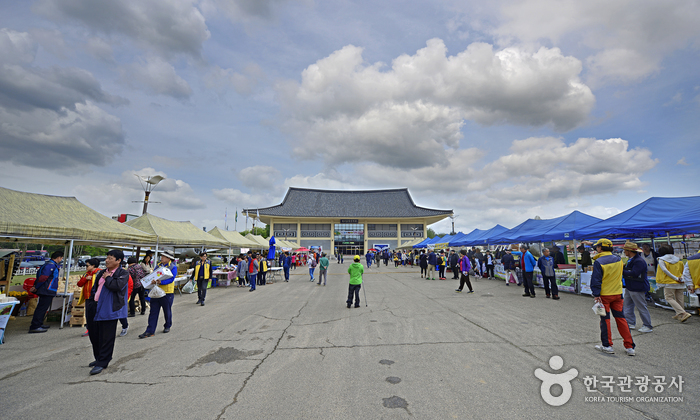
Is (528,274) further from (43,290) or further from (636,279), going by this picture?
(43,290)

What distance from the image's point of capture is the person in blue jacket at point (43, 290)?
692cm

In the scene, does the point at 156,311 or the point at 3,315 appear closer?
the point at 3,315

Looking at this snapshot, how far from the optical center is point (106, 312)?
4594 millimetres

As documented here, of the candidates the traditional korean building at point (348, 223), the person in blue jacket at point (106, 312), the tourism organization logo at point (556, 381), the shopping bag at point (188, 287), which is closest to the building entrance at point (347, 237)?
the traditional korean building at point (348, 223)

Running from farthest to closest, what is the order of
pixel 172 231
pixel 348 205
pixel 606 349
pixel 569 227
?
pixel 348 205 → pixel 172 231 → pixel 569 227 → pixel 606 349

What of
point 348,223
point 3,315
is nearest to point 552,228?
point 3,315

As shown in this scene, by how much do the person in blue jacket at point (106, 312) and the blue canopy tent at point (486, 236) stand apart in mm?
19299

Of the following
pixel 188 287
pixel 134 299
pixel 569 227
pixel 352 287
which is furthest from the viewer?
pixel 188 287

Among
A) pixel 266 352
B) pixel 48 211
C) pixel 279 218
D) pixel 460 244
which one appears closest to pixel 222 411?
pixel 266 352

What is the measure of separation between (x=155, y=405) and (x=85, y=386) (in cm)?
141

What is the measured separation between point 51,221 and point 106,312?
469cm

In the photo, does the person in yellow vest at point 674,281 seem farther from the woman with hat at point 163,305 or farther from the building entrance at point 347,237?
the building entrance at point 347,237

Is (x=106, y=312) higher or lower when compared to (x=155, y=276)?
lower

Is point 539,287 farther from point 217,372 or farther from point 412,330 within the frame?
point 217,372
